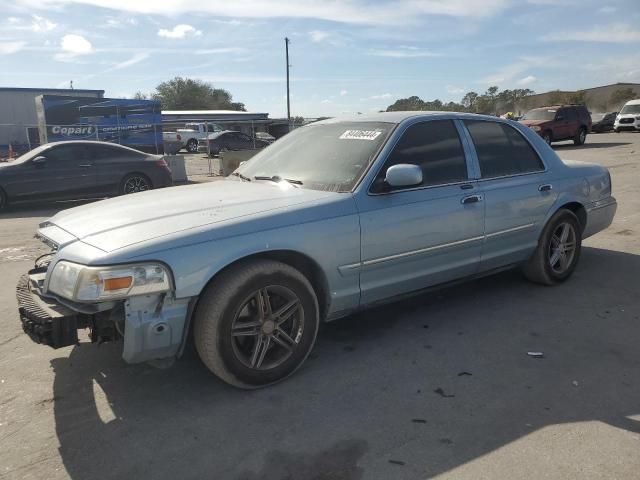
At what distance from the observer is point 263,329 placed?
10.6 ft

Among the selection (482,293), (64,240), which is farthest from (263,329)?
(482,293)

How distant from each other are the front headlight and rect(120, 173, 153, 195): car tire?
9168 millimetres

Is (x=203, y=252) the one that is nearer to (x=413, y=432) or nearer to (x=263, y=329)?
(x=263, y=329)

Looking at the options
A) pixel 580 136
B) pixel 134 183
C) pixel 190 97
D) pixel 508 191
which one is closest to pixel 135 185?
pixel 134 183

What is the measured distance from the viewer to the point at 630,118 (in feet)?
102

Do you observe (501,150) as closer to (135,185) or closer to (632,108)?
(135,185)

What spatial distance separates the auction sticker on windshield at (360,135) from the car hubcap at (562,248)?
214cm

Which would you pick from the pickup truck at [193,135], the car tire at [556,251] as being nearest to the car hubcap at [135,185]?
the car tire at [556,251]

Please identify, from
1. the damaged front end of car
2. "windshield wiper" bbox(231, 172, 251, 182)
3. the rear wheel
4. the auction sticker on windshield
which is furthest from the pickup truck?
the damaged front end of car

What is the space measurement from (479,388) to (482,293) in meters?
1.87

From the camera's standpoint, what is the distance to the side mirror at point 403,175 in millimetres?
3543

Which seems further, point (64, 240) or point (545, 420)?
point (64, 240)

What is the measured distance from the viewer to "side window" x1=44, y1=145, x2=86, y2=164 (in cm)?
1080

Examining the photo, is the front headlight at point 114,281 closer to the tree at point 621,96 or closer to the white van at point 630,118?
the white van at point 630,118
